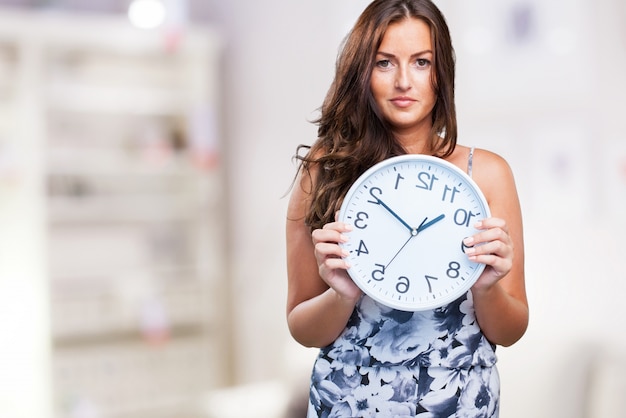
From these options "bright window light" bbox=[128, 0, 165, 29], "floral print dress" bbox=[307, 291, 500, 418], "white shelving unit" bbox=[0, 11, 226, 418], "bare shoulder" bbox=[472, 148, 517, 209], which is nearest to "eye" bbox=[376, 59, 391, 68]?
"bare shoulder" bbox=[472, 148, 517, 209]

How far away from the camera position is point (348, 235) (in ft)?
2.27

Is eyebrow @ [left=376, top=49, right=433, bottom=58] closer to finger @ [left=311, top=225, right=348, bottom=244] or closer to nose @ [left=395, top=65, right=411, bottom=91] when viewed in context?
nose @ [left=395, top=65, right=411, bottom=91]

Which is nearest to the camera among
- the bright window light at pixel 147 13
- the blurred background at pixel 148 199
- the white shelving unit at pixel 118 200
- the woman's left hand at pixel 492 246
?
the woman's left hand at pixel 492 246

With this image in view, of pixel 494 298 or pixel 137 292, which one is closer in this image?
pixel 494 298

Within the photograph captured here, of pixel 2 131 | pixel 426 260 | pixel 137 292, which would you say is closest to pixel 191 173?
pixel 137 292

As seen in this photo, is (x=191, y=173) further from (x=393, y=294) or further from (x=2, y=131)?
(x=393, y=294)

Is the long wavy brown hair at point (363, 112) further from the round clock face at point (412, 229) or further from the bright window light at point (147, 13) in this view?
the bright window light at point (147, 13)

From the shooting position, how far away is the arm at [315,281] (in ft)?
2.24

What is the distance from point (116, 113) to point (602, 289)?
2.44 meters

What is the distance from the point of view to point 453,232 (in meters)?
0.68

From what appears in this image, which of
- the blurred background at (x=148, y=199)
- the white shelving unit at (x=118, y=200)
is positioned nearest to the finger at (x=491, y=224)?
the blurred background at (x=148, y=199)

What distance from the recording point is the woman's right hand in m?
0.68

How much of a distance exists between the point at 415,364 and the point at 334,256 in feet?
0.49

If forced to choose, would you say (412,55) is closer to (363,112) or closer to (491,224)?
(363,112)
